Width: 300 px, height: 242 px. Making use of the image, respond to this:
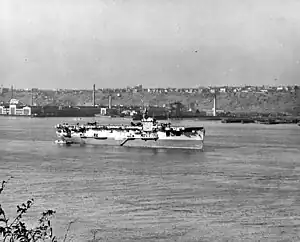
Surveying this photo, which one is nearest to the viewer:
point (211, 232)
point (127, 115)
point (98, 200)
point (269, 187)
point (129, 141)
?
point (211, 232)

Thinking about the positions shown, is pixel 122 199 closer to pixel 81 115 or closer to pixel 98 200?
pixel 98 200

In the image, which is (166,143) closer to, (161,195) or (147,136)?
(147,136)

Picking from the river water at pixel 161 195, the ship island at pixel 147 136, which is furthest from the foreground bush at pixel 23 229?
the ship island at pixel 147 136

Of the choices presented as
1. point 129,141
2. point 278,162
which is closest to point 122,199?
point 278,162

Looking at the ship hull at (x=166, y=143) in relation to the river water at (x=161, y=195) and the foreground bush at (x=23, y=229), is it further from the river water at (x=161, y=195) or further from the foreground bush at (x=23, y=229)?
the foreground bush at (x=23, y=229)

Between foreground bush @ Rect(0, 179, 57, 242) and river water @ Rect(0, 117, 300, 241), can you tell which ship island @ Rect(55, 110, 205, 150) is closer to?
river water @ Rect(0, 117, 300, 241)
